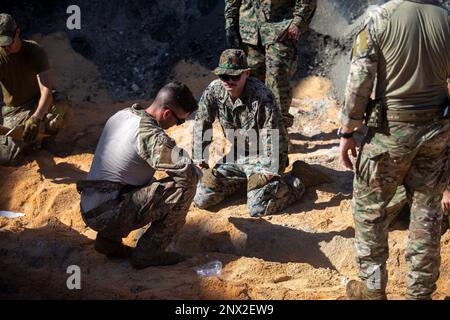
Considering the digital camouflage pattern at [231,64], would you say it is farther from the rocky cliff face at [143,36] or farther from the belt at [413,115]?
the rocky cliff face at [143,36]

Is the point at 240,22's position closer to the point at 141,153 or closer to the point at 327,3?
the point at 327,3

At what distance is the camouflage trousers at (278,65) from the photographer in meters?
6.50

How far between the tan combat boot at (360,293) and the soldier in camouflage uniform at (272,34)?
9.42 feet

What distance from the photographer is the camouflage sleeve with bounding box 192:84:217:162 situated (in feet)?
19.0

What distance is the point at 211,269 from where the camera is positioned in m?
4.51

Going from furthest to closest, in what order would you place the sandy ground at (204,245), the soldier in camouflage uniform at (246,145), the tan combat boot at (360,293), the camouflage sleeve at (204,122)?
the camouflage sleeve at (204,122) < the soldier in camouflage uniform at (246,145) < the sandy ground at (204,245) < the tan combat boot at (360,293)

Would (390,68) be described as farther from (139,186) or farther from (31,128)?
(31,128)

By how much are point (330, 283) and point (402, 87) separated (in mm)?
1517

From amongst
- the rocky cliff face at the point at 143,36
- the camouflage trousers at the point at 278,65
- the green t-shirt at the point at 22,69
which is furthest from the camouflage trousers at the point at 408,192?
the rocky cliff face at the point at 143,36

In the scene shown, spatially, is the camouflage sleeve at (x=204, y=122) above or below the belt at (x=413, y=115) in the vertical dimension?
below

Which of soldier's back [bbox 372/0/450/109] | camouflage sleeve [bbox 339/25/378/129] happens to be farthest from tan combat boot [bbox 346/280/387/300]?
soldier's back [bbox 372/0/450/109]

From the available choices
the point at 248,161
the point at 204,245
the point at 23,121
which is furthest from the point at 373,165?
the point at 23,121

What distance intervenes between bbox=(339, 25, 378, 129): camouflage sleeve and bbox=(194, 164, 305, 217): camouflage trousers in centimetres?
198

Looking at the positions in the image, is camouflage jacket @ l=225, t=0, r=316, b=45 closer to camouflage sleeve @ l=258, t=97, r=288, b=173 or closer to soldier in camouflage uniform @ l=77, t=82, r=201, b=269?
camouflage sleeve @ l=258, t=97, r=288, b=173
